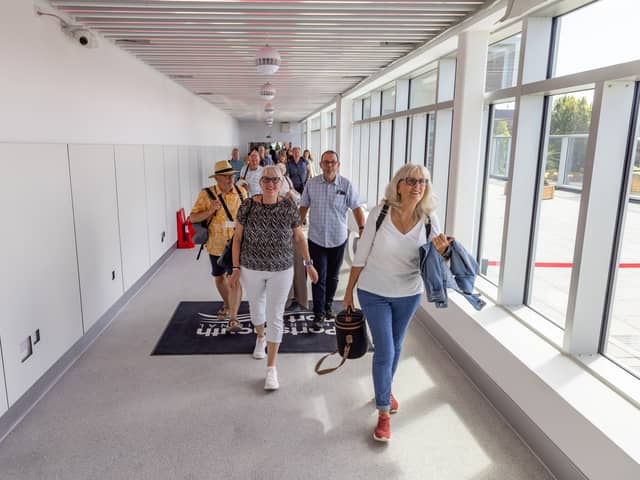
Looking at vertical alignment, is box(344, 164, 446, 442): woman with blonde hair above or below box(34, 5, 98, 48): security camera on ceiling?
below

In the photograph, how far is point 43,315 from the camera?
11.8 feet

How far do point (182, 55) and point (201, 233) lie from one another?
2.96 metres

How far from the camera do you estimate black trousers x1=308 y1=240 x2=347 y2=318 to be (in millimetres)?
4758

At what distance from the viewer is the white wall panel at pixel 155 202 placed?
6.68 meters

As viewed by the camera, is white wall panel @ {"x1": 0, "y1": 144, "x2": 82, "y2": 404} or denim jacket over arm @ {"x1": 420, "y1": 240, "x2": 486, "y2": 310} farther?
white wall panel @ {"x1": 0, "y1": 144, "x2": 82, "y2": 404}

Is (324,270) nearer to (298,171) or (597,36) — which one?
(597,36)

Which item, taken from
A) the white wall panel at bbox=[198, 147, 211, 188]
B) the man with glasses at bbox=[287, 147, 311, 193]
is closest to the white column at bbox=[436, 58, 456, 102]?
the man with glasses at bbox=[287, 147, 311, 193]

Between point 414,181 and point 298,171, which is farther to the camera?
point 298,171

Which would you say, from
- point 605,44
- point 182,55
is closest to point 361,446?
point 605,44

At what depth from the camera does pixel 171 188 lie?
26.7 feet

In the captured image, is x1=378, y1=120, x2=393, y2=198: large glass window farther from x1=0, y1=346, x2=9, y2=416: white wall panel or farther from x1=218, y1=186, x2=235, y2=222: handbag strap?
x1=0, y1=346, x2=9, y2=416: white wall panel

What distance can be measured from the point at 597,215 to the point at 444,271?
0.99 m

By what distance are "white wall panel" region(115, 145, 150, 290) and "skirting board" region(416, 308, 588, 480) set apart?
12.2 ft

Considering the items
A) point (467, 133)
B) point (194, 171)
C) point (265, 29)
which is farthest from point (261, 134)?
point (467, 133)
